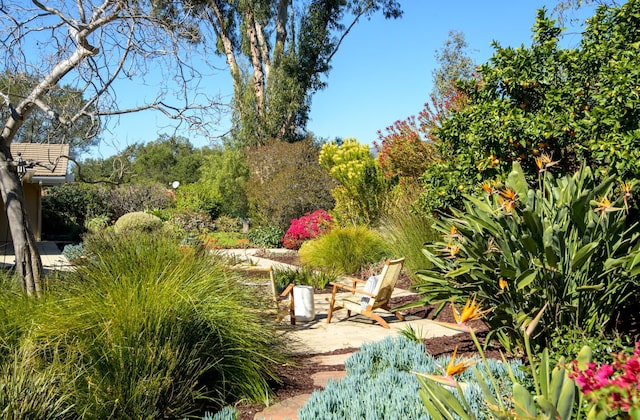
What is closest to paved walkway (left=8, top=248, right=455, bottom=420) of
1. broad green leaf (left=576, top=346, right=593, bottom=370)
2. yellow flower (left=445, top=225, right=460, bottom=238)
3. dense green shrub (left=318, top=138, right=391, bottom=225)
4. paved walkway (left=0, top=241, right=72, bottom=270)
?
yellow flower (left=445, top=225, right=460, bottom=238)

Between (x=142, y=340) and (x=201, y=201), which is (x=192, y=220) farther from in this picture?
(x=142, y=340)

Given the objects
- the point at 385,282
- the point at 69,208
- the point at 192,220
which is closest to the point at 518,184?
the point at 385,282

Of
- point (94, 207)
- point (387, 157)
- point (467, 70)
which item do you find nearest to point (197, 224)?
point (94, 207)

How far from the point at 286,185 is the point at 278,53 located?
274 inches

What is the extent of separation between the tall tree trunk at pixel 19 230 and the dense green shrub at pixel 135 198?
2112 centimetres

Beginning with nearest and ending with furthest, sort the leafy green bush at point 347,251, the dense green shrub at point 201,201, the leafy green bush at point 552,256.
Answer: the leafy green bush at point 552,256, the leafy green bush at point 347,251, the dense green shrub at point 201,201

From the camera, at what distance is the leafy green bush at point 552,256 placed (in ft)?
14.4

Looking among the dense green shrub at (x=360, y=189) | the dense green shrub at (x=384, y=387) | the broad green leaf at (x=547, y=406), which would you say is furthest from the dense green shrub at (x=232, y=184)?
the broad green leaf at (x=547, y=406)

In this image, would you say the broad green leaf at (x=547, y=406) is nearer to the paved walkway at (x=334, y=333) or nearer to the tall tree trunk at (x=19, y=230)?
the paved walkway at (x=334, y=333)

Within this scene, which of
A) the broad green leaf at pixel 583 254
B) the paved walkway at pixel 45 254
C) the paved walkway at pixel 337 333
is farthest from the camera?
the paved walkway at pixel 45 254

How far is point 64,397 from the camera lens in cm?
314

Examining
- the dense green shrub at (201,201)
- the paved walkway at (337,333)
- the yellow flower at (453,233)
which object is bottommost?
the paved walkway at (337,333)

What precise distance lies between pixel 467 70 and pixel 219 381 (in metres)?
26.3

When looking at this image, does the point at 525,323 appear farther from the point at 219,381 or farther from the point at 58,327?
the point at 58,327
